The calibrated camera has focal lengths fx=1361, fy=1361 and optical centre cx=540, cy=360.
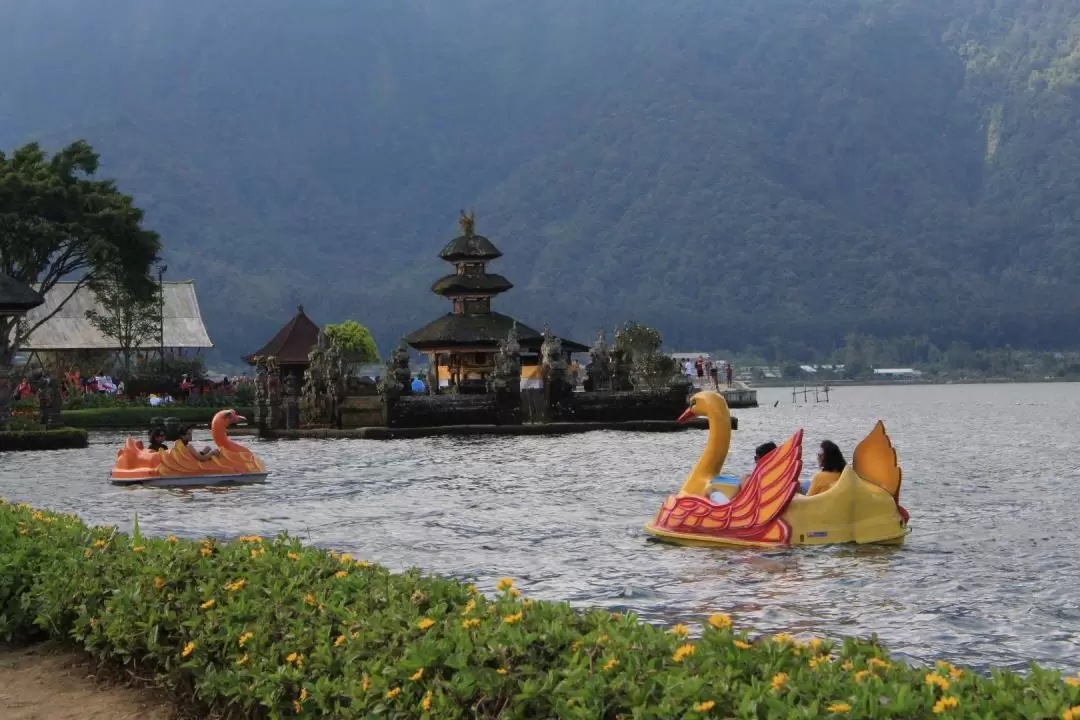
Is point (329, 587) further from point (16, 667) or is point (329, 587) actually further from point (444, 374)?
point (444, 374)

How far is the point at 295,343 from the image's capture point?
272 feet

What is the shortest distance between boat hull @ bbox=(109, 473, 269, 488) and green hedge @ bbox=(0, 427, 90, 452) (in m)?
14.7

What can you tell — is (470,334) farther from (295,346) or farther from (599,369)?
(295,346)

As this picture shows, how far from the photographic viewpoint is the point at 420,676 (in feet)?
23.6

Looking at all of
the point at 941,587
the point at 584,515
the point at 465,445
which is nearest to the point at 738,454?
the point at 465,445

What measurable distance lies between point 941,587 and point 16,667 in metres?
10.9

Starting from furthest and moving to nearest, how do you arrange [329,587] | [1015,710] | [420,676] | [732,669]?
[329,587] < [420,676] < [732,669] < [1015,710]

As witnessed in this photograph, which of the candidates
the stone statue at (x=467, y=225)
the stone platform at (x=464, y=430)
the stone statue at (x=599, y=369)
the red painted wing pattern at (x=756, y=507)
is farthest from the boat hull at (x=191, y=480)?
the stone statue at (x=467, y=225)

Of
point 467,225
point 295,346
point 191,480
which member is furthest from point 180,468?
point 295,346

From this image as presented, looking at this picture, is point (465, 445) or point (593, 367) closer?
point (465, 445)

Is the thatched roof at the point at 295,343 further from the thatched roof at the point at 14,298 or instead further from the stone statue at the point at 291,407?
the thatched roof at the point at 14,298

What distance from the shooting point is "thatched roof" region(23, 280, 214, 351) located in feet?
320

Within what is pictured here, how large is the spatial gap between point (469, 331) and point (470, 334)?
16.5 inches

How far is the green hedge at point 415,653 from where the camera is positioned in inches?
246
